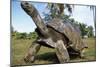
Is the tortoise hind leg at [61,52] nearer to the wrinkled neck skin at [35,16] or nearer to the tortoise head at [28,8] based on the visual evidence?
the wrinkled neck skin at [35,16]

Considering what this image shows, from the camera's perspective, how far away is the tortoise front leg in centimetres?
235

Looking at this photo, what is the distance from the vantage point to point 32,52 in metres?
2.38

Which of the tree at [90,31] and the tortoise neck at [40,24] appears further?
the tree at [90,31]

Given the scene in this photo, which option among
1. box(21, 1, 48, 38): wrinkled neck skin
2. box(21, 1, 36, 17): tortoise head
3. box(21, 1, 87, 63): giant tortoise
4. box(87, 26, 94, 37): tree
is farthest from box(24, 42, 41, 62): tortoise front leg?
box(87, 26, 94, 37): tree

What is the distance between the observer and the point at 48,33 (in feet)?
8.03

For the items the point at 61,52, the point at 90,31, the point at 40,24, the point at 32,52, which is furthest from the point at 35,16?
the point at 90,31

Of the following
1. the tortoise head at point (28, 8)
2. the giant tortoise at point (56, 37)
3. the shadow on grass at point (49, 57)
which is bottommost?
the shadow on grass at point (49, 57)

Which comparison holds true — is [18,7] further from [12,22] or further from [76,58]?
[76,58]

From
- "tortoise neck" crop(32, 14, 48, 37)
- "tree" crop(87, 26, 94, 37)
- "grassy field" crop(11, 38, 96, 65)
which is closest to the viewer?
"grassy field" crop(11, 38, 96, 65)

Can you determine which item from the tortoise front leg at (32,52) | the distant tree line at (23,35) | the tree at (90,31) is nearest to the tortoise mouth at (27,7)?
the distant tree line at (23,35)

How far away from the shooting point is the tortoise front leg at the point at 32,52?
2352 mm

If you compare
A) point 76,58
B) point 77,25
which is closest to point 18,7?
point 77,25

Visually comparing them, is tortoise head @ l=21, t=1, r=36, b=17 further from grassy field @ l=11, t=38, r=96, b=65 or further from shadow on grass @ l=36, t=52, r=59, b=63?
shadow on grass @ l=36, t=52, r=59, b=63

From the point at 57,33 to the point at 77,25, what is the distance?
0.29 meters
